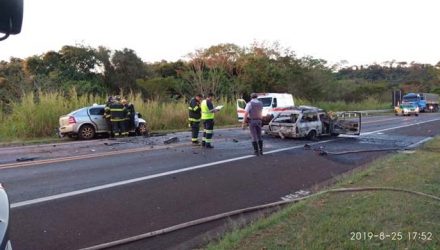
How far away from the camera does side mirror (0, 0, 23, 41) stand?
2.13 meters

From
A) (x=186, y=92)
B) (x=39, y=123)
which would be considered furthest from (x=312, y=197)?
(x=186, y=92)

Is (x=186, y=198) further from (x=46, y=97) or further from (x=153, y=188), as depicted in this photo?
(x=46, y=97)

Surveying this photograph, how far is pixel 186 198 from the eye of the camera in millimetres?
7355

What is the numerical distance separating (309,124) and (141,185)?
10.3m

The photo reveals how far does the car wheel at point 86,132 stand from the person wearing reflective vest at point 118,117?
949mm

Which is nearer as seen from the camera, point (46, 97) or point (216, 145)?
point (216, 145)

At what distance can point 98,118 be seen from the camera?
18438 millimetres

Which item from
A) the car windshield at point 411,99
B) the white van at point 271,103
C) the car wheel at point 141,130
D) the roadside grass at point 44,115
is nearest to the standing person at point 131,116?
the car wheel at point 141,130

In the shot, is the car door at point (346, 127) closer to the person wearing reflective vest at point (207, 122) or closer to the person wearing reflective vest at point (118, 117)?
the person wearing reflective vest at point (207, 122)

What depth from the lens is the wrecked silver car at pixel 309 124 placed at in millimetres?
16891

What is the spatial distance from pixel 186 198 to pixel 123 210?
120 centimetres

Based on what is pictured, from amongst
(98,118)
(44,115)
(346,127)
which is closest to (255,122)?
(346,127)

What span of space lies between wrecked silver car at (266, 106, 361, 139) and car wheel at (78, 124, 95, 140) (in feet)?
24.4

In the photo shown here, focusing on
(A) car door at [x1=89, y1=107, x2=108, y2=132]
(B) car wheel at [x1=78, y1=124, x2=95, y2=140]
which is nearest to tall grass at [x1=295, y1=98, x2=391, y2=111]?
(A) car door at [x1=89, y1=107, x2=108, y2=132]
